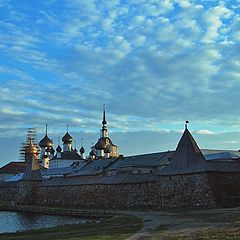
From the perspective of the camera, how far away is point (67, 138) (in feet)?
307

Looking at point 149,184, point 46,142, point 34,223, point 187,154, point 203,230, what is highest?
point 46,142

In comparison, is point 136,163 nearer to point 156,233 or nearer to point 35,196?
point 35,196

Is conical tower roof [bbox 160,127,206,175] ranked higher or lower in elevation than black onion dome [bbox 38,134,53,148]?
lower

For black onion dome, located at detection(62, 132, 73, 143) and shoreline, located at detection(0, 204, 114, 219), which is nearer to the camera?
shoreline, located at detection(0, 204, 114, 219)

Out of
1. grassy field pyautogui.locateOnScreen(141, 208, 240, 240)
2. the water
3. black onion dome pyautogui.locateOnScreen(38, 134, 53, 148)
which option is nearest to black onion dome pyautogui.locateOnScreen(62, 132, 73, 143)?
black onion dome pyautogui.locateOnScreen(38, 134, 53, 148)

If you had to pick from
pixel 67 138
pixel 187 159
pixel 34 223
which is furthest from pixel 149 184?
Answer: pixel 67 138

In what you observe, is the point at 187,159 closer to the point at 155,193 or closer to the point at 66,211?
the point at 155,193

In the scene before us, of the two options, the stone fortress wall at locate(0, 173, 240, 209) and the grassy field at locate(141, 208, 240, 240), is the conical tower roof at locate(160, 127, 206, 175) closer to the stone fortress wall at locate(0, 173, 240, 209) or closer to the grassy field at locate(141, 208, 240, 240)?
the stone fortress wall at locate(0, 173, 240, 209)

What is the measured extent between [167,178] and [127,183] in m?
6.28

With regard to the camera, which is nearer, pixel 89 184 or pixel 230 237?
pixel 230 237

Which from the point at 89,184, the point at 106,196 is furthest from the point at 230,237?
the point at 89,184

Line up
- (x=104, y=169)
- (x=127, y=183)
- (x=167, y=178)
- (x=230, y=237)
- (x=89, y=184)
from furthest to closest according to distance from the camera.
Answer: (x=104, y=169), (x=89, y=184), (x=127, y=183), (x=167, y=178), (x=230, y=237)

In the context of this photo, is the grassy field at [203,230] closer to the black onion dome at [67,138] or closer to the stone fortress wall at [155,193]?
the stone fortress wall at [155,193]

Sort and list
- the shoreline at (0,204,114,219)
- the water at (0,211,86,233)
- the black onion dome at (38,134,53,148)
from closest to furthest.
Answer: the water at (0,211,86,233)
the shoreline at (0,204,114,219)
the black onion dome at (38,134,53,148)
